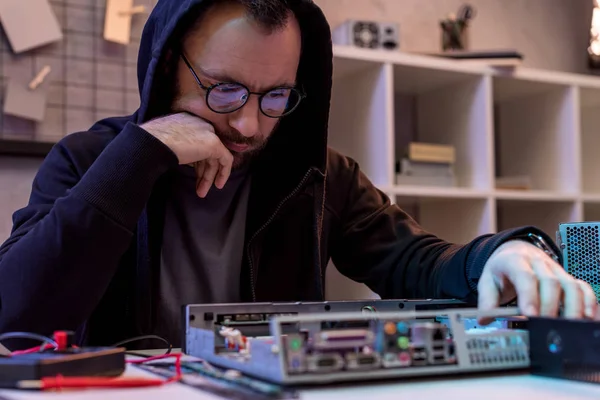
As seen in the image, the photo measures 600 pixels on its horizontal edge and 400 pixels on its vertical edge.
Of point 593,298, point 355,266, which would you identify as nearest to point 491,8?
point 355,266

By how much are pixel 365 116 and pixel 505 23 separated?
1.02 metres

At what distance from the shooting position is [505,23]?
9.64ft

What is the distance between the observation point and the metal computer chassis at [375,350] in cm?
61

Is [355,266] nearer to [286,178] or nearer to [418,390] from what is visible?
[286,178]

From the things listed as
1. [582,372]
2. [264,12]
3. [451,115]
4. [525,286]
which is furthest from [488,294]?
[451,115]

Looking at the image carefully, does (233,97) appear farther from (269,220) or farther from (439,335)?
(439,335)

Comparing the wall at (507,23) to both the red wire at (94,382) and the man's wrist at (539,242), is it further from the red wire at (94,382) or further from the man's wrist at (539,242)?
the red wire at (94,382)

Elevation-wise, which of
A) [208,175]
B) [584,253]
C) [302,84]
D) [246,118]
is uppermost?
[302,84]

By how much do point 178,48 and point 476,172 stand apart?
4.51 feet

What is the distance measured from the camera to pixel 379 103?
2.24 metres

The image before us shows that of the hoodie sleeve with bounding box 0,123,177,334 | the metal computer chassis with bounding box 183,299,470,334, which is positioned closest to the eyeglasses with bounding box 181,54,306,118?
the hoodie sleeve with bounding box 0,123,177,334

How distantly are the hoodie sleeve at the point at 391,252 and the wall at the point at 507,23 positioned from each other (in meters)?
1.15

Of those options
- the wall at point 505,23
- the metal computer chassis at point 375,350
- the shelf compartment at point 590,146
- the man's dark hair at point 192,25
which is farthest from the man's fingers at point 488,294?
the shelf compartment at point 590,146

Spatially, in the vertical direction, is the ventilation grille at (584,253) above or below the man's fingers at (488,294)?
above
